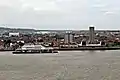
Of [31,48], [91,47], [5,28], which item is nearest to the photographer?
[31,48]

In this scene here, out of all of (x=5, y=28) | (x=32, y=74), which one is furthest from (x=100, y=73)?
(x=5, y=28)

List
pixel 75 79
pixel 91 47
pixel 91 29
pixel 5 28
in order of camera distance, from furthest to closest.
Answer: pixel 5 28, pixel 91 29, pixel 91 47, pixel 75 79

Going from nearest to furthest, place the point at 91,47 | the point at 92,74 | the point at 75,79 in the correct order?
the point at 75,79 < the point at 92,74 < the point at 91,47

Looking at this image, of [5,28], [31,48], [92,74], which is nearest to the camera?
[92,74]

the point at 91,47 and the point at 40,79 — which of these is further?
the point at 91,47

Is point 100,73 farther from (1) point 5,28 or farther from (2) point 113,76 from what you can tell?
(1) point 5,28

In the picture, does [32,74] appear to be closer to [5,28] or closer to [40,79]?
[40,79]

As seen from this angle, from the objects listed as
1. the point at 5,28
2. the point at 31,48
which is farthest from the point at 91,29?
the point at 5,28

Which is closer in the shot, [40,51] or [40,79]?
[40,79]
